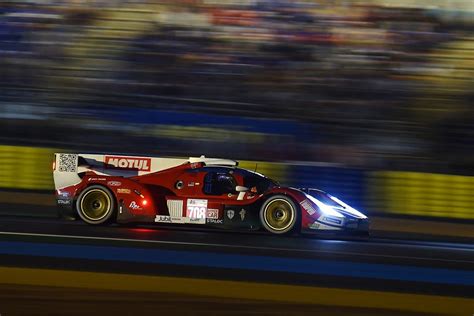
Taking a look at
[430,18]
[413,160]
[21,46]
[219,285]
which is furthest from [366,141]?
[219,285]

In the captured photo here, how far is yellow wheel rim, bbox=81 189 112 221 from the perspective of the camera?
10.2m

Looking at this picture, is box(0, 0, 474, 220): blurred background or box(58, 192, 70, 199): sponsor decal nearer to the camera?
box(58, 192, 70, 199): sponsor decal

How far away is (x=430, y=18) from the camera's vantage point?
18.4 m

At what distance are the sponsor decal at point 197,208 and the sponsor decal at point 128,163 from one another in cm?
76

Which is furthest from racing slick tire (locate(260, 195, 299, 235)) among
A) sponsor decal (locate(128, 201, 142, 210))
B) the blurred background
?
the blurred background

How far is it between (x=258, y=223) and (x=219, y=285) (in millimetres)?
4199

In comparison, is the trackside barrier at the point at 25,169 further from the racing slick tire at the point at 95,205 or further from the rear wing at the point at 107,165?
the racing slick tire at the point at 95,205

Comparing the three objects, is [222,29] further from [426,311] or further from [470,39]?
[426,311]

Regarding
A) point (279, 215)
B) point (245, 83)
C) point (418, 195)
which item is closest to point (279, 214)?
point (279, 215)

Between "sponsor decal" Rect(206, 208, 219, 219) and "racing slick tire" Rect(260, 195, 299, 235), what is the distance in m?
0.55

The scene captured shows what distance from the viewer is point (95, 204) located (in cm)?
1028

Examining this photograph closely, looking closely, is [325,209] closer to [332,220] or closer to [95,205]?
[332,220]

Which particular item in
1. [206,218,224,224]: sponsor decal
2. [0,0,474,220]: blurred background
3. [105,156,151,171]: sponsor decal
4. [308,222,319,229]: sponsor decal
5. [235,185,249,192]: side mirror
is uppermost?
[0,0,474,220]: blurred background

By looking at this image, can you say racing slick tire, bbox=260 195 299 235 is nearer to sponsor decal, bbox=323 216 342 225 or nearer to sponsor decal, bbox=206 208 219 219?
sponsor decal, bbox=323 216 342 225
